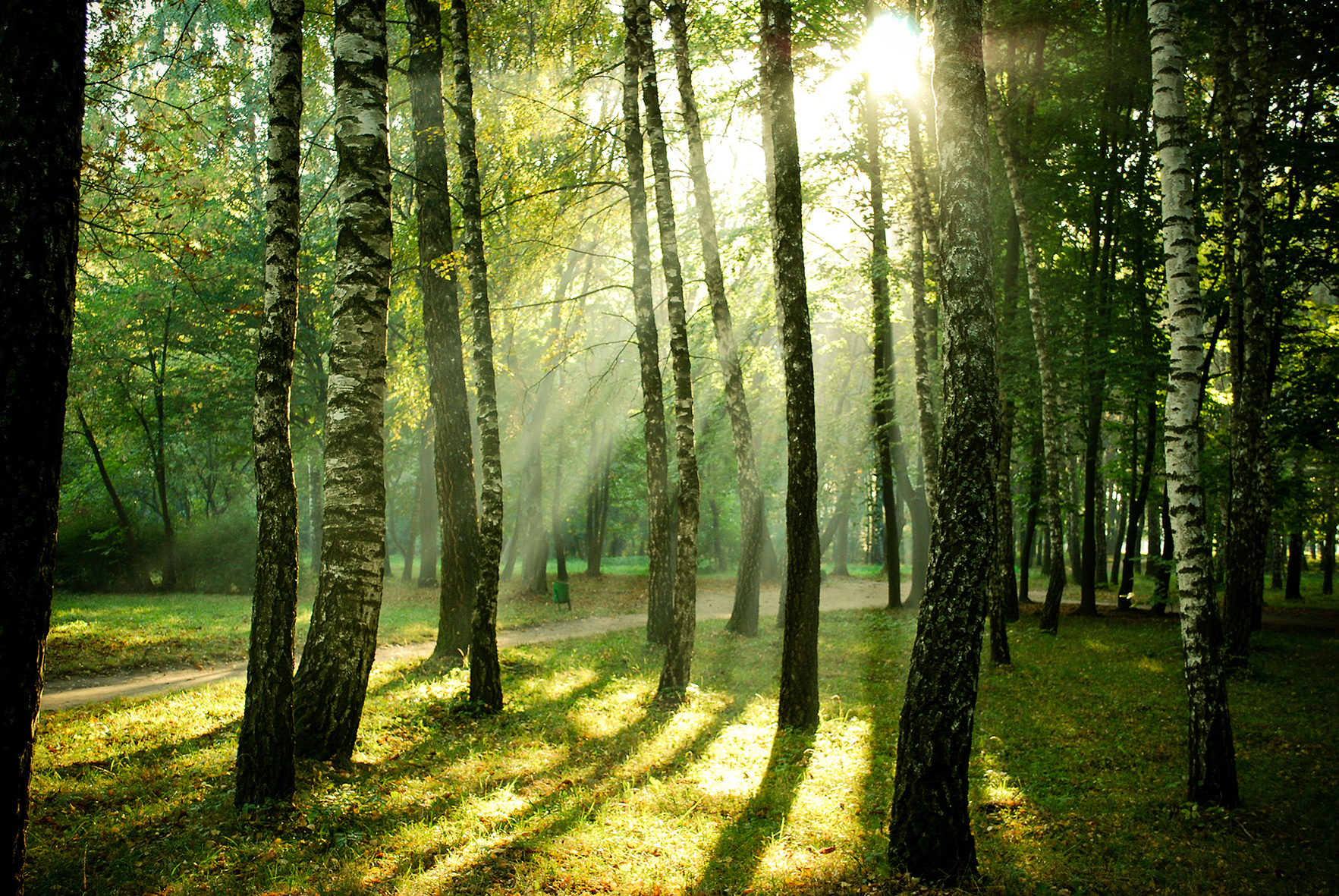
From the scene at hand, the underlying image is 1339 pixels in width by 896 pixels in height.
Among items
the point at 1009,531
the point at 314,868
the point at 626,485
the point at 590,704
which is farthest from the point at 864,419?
the point at 314,868

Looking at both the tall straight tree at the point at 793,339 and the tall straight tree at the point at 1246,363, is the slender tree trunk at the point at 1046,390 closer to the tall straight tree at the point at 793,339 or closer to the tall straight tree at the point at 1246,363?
the tall straight tree at the point at 1246,363

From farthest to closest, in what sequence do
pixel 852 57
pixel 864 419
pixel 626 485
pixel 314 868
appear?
pixel 626 485, pixel 864 419, pixel 852 57, pixel 314 868

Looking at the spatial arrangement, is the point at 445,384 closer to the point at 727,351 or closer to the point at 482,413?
the point at 482,413

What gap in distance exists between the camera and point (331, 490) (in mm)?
6305

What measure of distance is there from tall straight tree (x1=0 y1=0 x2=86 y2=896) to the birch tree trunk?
2157 mm

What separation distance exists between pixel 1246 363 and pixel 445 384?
13.0m

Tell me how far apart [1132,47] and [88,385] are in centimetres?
2892

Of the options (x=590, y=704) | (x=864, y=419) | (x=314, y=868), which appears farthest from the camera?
(x=864, y=419)

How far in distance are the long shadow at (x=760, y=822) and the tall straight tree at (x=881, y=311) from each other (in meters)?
10.6

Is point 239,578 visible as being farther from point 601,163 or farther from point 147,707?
point 601,163

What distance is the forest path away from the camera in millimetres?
9492

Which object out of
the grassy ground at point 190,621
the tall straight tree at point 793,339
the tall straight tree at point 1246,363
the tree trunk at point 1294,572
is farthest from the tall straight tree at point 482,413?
the tree trunk at point 1294,572

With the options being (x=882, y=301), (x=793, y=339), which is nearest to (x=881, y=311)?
(x=882, y=301)

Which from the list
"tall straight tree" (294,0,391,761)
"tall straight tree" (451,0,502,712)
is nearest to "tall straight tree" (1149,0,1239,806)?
"tall straight tree" (451,0,502,712)
